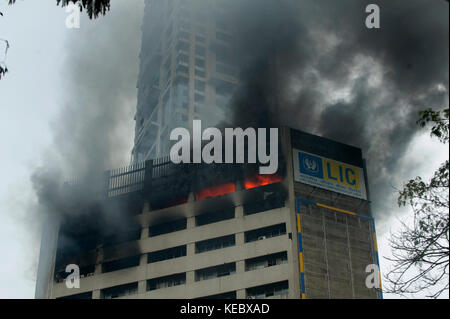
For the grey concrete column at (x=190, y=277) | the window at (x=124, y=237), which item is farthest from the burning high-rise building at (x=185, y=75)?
the grey concrete column at (x=190, y=277)

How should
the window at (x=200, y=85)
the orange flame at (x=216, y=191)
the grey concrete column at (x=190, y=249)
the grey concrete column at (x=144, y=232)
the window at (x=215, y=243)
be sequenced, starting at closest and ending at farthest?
1. the window at (x=215, y=243)
2. the grey concrete column at (x=190, y=249)
3. the orange flame at (x=216, y=191)
4. the grey concrete column at (x=144, y=232)
5. the window at (x=200, y=85)

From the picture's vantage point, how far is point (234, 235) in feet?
220

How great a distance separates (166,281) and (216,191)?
10468 mm

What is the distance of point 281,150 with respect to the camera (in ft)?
230

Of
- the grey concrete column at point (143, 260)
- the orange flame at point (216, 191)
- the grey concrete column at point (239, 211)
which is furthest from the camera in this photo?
the orange flame at point (216, 191)

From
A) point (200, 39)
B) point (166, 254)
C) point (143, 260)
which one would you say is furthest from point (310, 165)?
point (200, 39)

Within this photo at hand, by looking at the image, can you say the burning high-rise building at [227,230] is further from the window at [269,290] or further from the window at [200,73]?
the window at [200,73]

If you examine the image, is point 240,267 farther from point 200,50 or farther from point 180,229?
point 200,50

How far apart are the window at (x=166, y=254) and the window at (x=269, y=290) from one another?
8906 mm

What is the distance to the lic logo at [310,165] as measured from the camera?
69.4 m

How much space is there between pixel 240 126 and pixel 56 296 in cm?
2812

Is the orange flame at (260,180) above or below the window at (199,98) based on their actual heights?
below

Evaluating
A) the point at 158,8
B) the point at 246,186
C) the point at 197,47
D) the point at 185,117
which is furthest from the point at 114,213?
the point at 158,8

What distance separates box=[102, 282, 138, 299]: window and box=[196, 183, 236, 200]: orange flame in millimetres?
11108
